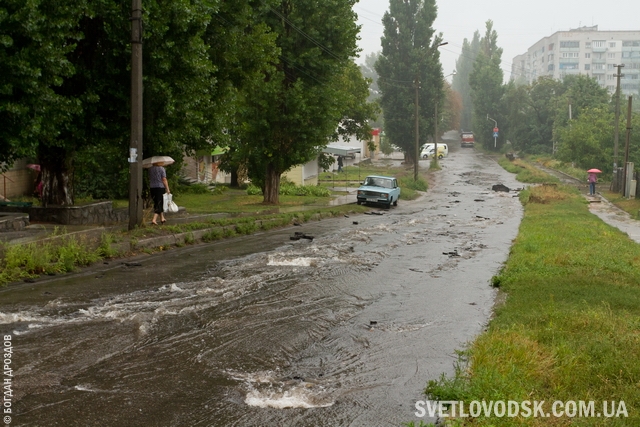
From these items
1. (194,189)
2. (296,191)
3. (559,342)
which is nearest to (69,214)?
(559,342)

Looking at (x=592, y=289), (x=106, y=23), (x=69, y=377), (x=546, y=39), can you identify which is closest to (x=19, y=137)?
(x=106, y=23)

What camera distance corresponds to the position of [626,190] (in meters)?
41.2

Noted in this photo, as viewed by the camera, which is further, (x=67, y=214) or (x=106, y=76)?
(x=106, y=76)

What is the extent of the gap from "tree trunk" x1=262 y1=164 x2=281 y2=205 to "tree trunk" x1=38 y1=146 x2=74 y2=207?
12392mm

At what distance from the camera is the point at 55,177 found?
18594mm

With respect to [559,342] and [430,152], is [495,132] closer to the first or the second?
[430,152]

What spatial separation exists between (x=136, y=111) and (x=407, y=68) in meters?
62.7

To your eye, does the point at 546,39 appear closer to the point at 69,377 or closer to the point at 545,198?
the point at 545,198

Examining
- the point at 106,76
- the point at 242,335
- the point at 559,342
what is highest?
the point at 106,76

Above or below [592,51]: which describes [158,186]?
below

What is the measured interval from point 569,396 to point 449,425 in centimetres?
151

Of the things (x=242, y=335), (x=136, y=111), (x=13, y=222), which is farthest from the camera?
(x=136, y=111)

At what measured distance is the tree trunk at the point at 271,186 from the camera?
3025 cm

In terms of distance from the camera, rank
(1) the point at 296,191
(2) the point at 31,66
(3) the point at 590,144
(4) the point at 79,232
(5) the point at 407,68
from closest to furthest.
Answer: (4) the point at 79,232 < (2) the point at 31,66 < (1) the point at 296,191 < (3) the point at 590,144 < (5) the point at 407,68
